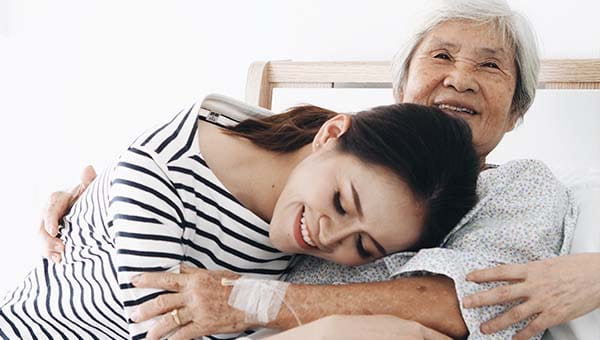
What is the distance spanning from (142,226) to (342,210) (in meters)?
0.33

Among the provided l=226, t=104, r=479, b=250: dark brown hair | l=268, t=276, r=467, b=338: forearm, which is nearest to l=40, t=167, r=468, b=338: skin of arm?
l=268, t=276, r=467, b=338: forearm

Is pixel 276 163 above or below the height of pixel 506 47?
below

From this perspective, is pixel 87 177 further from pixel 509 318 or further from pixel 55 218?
pixel 509 318

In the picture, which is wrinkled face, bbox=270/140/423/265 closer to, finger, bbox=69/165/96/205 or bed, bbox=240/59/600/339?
bed, bbox=240/59/600/339

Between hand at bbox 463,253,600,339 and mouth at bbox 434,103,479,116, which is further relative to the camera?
mouth at bbox 434,103,479,116

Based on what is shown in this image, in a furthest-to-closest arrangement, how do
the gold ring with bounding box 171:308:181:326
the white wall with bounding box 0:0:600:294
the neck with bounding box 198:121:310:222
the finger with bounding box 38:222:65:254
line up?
1. the white wall with bounding box 0:0:600:294
2. the finger with bounding box 38:222:65:254
3. the neck with bounding box 198:121:310:222
4. the gold ring with bounding box 171:308:181:326

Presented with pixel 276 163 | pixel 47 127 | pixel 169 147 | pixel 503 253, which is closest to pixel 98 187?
pixel 169 147

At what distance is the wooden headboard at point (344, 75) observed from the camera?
1.99 meters

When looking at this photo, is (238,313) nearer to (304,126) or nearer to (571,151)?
(304,126)

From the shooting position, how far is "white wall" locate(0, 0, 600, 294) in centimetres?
245

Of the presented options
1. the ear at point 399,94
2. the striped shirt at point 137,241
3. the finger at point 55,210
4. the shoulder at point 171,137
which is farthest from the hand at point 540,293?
the finger at point 55,210

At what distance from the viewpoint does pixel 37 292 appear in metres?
1.50

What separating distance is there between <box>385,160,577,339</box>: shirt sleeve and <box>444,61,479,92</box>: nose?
267mm

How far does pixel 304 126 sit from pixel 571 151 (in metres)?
0.98
